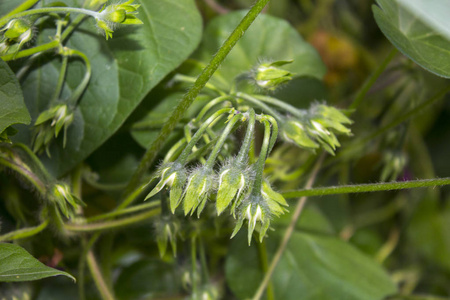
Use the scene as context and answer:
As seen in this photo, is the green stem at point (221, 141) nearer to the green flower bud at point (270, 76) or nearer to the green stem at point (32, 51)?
the green flower bud at point (270, 76)

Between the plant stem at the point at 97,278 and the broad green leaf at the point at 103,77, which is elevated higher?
the broad green leaf at the point at 103,77

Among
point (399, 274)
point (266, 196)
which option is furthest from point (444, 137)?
point (266, 196)

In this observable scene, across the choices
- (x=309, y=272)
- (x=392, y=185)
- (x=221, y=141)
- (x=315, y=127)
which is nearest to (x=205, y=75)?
(x=221, y=141)

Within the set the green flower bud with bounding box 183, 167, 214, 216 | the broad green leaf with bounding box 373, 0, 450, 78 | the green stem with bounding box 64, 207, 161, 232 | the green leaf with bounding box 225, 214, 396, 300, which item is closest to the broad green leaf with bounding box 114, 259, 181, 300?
the green leaf with bounding box 225, 214, 396, 300

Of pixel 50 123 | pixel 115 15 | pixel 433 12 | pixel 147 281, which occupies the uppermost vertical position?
pixel 433 12

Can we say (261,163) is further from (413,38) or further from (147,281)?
(147,281)

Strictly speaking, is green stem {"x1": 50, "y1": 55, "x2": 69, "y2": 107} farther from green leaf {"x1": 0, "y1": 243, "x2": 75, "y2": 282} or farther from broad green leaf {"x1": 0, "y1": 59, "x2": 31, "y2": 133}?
green leaf {"x1": 0, "y1": 243, "x2": 75, "y2": 282}

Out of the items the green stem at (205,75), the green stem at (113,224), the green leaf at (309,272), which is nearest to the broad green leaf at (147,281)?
the green leaf at (309,272)
